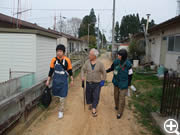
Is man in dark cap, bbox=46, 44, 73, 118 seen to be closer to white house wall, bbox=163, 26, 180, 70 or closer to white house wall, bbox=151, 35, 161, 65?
white house wall, bbox=163, 26, 180, 70

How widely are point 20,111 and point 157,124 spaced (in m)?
2.94

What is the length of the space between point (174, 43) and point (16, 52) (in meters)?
7.80

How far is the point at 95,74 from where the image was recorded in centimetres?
369

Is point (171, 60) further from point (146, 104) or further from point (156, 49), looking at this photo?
point (146, 104)

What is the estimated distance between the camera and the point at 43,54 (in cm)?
523

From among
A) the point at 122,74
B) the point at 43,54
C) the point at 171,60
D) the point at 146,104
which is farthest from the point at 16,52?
the point at 171,60

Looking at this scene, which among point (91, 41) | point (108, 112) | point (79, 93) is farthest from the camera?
point (91, 41)

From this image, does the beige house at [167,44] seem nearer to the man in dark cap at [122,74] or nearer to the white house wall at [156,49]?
the white house wall at [156,49]

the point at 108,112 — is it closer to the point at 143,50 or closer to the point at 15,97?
the point at 15,97

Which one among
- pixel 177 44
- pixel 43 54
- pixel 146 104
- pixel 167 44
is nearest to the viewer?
pixel 146 104

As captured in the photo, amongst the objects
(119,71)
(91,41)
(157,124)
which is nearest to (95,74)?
(119,71)

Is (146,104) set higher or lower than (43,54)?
Answer: lower

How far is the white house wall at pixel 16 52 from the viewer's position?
15.4 feet

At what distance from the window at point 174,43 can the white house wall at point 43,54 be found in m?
6.38
